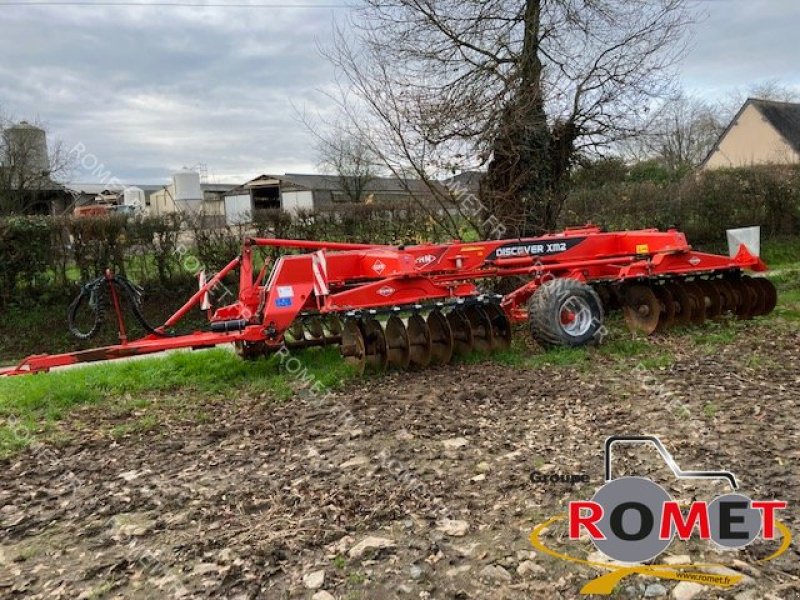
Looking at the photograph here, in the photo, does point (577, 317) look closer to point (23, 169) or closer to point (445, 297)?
point (445, 297)

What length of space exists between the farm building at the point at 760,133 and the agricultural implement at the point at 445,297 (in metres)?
33.1

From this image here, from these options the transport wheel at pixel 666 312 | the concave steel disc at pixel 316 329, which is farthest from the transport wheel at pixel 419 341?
the transport wheel at pixel 666 312

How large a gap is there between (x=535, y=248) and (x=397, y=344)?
2.16m

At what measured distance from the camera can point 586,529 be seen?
3.21m

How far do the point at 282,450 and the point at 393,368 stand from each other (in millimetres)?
2248

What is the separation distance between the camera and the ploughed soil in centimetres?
310

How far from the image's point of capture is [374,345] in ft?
22.5

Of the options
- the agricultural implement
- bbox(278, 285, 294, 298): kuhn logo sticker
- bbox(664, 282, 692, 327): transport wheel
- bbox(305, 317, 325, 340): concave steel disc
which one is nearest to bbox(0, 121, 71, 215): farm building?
bbox(305, 317, 325, 340): concave steel disc

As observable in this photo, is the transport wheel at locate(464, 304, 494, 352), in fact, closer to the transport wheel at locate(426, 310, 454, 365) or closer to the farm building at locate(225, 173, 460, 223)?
the transport wheel at locate(426, 310, 454, 365)

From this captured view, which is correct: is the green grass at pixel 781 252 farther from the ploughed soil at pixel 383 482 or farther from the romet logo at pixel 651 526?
the romet logo at pixel 651 526

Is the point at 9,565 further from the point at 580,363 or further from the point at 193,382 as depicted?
the point at 580,363

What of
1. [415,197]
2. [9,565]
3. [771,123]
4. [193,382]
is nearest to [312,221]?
[415,197]

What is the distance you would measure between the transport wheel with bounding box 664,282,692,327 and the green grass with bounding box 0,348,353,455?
4.23m

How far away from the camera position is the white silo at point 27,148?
86.0ft
